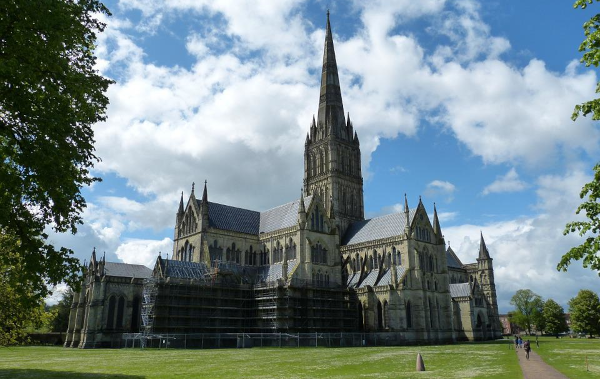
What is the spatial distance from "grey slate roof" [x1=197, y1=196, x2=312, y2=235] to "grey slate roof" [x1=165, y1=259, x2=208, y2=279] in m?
7.71

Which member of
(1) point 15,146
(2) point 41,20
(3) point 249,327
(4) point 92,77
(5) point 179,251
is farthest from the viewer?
(5) point 179,251

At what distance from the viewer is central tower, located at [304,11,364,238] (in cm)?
8806

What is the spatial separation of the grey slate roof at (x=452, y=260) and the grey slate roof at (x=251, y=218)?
42.8 metres

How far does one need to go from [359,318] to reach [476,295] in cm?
2894

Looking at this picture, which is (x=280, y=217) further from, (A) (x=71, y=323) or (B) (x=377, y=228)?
(A) (x=71, y=323)

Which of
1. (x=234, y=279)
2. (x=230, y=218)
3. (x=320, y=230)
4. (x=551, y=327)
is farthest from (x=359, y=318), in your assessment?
(x=551, y=327)

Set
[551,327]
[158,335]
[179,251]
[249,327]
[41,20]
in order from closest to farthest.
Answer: [41,20] < [158,335] < [249,327] < [179,251] < [551,327]

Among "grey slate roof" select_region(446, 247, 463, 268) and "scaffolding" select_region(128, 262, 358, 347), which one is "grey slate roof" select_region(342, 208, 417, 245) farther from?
"grey slate roof" select_region(446, 247, 463, 268)

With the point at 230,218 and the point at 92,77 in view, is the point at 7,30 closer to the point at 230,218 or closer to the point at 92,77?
the point at 92,77

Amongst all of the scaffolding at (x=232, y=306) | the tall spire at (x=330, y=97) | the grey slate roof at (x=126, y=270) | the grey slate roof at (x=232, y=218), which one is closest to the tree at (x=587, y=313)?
the scaffolding at (x=232, y=306)

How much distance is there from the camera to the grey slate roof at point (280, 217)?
75.0 metres

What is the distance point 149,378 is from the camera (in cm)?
2070

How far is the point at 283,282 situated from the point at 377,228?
19734 mm

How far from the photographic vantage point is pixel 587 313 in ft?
306
